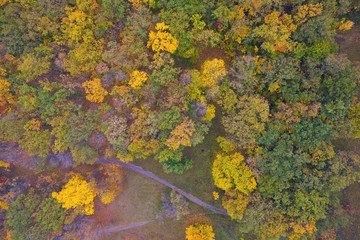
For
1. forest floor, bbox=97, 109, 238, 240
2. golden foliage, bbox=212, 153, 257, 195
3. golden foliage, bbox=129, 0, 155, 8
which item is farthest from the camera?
forest floor, bbox=97, 109, 238, 240

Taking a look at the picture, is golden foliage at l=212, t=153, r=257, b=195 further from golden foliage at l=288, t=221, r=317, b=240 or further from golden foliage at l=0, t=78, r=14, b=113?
golden foliage at l=0, t=78, r=14, b=113

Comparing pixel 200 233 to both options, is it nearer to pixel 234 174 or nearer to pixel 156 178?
pixel 156 178

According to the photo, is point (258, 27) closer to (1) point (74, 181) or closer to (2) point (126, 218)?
(1) point (74, 181)

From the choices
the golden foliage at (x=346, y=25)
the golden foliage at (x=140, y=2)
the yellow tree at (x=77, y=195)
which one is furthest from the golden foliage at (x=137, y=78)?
the golden foliage at (x=346, y=25)

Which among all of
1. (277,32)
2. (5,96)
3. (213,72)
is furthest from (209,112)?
(5,96)

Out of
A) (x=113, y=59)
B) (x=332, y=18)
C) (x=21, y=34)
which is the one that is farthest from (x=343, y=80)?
(x=21, y=34)

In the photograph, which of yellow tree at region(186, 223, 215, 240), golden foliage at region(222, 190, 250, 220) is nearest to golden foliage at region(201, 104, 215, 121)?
golden foliage at region(222, 190, 250, 220)

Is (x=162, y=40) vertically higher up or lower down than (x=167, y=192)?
higher up

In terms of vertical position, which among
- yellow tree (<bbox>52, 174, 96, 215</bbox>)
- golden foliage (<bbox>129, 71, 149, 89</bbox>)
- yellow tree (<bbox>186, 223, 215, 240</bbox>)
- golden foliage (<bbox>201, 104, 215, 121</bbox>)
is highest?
golden foliage (<bbox>129, 71, 149, 89</bbox>)
